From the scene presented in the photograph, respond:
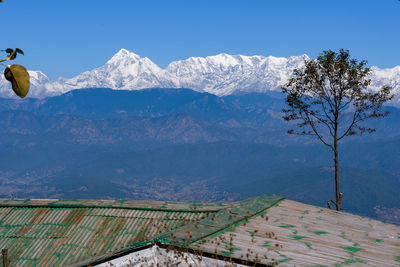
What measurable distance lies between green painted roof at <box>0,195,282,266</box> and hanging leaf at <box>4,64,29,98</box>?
17.8m

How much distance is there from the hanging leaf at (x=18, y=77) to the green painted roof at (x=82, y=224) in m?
17.8

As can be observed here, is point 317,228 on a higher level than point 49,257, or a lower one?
higher

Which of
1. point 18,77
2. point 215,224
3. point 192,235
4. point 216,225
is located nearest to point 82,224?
point 215,224

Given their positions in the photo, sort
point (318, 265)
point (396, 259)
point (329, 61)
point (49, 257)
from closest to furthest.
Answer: point (318, 265) → point (396, 259) → point (49, 257) → point (329, 61)

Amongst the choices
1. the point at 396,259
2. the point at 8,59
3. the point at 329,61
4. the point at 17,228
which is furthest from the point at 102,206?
the point at 329,61

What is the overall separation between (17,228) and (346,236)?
71.3 ft

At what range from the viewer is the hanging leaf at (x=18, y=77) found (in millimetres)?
3665

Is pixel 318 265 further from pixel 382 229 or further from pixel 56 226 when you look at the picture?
pixel 56 226

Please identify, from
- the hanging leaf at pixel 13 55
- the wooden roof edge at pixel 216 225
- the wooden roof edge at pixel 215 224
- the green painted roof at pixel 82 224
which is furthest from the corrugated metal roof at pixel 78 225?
the hanging leaf at pixel 13 55

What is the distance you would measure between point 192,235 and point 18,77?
39.6ft

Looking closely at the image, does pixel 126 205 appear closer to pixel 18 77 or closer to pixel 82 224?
pixel 82 224

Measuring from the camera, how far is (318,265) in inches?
501

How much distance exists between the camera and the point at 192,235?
48.8 feet

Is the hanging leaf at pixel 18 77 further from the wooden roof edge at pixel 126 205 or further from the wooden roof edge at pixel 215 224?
the wooden roof edge at pixel 126 205
